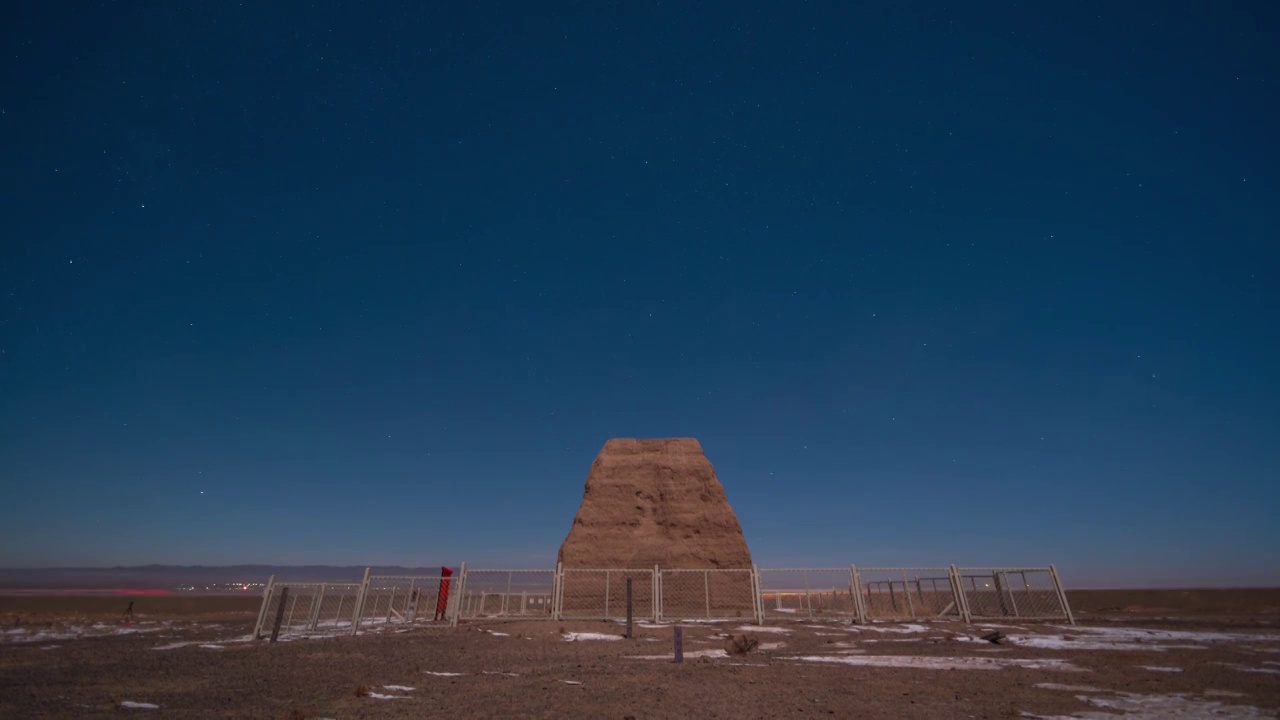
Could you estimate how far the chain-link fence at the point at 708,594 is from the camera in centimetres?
2338

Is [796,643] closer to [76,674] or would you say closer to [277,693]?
[277,693]

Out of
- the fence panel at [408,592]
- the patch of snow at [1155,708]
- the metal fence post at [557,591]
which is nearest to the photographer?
the patch of snow at [1155,708]

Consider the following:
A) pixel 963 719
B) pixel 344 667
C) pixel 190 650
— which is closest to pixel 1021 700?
pixel 963 719

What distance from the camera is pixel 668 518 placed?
88.9 feet

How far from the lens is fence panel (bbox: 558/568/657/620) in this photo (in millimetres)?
23594

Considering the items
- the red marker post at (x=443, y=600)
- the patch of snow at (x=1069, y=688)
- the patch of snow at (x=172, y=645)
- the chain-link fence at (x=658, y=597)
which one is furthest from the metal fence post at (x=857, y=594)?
the patch of snow at (x=172, y=645)

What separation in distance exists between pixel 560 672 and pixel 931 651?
8441mm

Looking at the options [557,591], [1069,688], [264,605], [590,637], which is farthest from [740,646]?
[264,605]

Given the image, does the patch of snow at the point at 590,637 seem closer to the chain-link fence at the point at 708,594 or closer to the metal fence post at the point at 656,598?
the metal fence post at the point at 656,598

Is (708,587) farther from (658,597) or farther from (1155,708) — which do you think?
(1155,708)

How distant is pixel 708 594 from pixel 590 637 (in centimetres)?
909

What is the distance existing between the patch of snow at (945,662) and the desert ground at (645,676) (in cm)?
4

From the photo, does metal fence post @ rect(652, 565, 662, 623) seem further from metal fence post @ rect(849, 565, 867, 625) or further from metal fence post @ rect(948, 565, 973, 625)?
metal fence post @ rect(948, 565, 973, 625)

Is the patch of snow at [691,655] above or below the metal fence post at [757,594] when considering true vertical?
below
